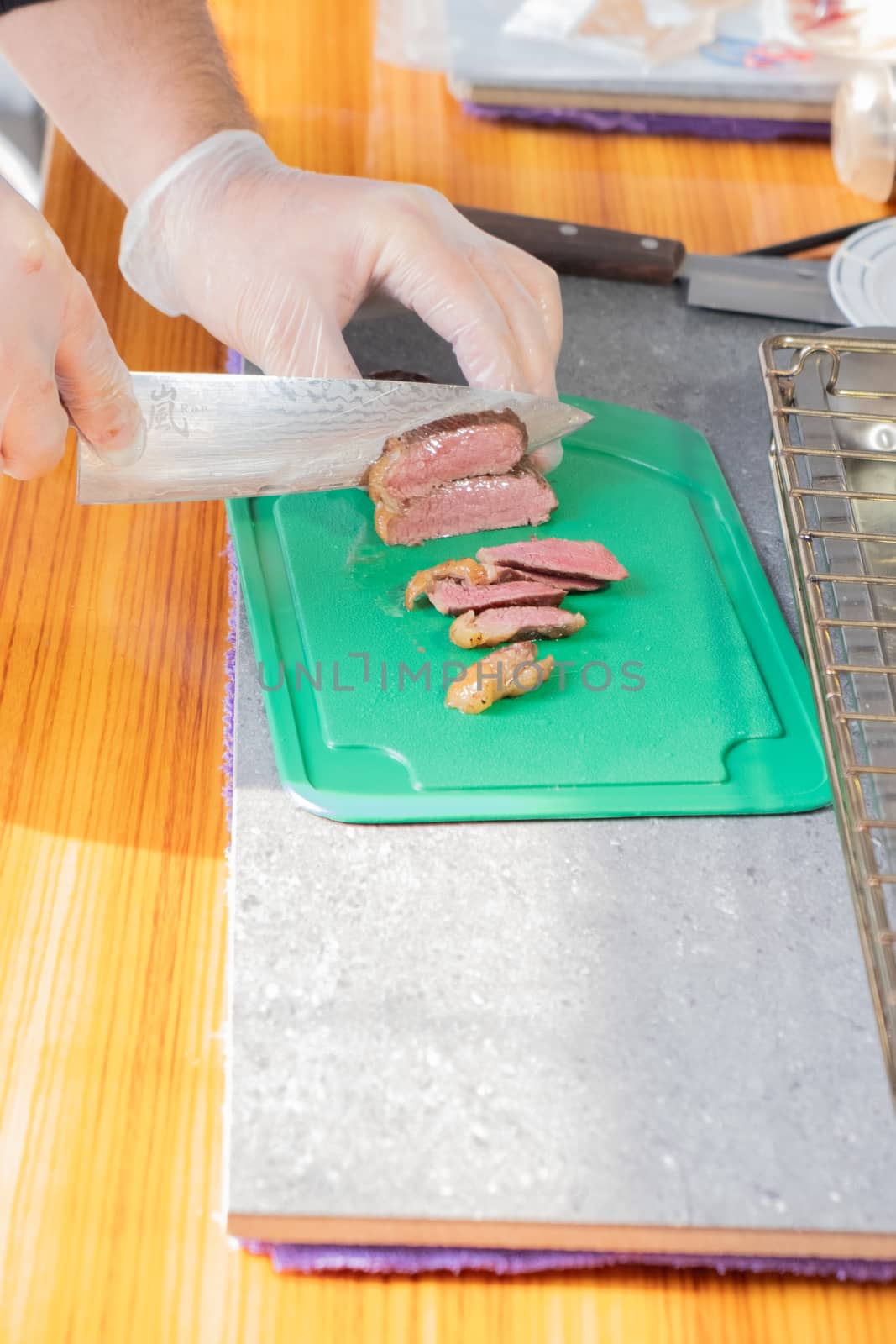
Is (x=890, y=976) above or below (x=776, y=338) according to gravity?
below

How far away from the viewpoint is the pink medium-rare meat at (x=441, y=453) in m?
1.79

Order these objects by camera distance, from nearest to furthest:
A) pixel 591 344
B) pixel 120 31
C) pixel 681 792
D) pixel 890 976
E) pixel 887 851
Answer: pixel 890 976
pixel 887 851
pixel 681 792
pixel 120 31
pixel 591 344

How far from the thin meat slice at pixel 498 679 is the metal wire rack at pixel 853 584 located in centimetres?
35

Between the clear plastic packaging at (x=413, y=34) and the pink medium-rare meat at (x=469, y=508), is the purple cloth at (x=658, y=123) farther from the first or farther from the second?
the pink medium-rare meat at (x=469, y=508)

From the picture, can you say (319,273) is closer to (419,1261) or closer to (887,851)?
(887,851)

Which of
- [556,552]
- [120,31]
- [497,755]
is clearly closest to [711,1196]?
[497,755]

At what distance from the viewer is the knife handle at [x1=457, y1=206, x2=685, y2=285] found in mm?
2238

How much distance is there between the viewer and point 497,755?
61.0 inches

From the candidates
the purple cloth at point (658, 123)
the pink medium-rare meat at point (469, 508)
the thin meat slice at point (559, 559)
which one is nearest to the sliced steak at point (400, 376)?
the pink medium-rare meat at point (469, 508)

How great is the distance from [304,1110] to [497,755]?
19.9 inches

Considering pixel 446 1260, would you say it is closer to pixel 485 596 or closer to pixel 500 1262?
pixel 500 1262

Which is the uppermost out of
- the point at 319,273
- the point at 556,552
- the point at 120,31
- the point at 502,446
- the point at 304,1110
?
the point at 120,31

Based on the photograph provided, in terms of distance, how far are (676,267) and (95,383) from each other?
1.18 m
